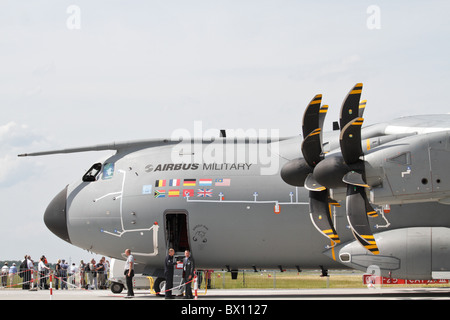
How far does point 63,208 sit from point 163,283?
4.52m

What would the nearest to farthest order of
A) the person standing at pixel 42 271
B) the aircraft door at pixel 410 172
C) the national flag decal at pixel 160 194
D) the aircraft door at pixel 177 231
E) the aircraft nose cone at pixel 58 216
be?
the aircraft door at pixel 410 172 → the national flag decal at pixel 160 194 → the aircraft door at pixel 177 231 → the aircraft nose cone at pixel 58 216 → the person standing at pixel 42 271

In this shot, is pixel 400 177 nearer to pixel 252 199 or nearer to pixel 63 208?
pixel 252 199

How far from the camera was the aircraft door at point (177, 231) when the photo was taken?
2235 cm

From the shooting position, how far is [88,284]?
31.4 meters

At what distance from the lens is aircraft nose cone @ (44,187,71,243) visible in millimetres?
23781

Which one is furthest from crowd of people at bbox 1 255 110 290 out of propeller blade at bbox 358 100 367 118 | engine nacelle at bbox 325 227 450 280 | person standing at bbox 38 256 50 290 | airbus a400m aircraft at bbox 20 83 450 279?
propeller blade at bbox 358 100 367 118

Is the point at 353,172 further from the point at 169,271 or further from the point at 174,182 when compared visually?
the point at 169,271

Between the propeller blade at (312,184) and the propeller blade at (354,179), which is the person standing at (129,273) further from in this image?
the propeller blade at (354,179)

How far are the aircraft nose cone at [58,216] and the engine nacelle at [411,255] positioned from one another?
10315mm

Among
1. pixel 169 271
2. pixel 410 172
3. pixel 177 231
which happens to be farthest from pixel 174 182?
pixel 410 172

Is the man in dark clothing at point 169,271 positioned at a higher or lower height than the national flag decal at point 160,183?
lower

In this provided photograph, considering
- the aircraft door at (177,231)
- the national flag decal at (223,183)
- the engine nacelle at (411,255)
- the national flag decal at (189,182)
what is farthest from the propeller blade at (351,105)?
the aircraft door at (177,231)

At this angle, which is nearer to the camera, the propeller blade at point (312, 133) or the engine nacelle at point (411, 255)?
the propeller blade at point (312, 133)

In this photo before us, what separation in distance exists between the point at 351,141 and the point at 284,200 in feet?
15.4
